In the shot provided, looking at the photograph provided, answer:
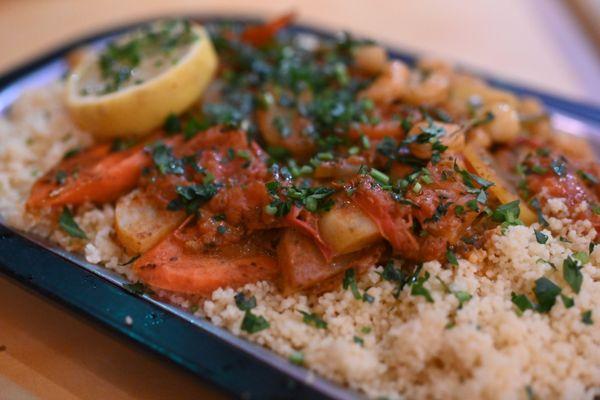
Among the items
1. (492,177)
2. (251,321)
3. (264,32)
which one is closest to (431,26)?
(264,32)

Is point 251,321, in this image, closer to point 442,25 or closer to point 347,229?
point 347,229

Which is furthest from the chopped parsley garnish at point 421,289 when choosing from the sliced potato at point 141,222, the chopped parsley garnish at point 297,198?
the sliced potato at point 141,222

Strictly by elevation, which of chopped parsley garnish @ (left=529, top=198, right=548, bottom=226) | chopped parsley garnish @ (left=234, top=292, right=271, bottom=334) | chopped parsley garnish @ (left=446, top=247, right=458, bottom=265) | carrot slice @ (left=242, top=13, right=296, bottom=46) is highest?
carrot slice @ (left=242, top=13, right=296, bottom=46)

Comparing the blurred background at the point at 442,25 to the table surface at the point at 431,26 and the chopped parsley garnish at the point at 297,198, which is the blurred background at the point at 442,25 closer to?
the table surface at the point at 431,26

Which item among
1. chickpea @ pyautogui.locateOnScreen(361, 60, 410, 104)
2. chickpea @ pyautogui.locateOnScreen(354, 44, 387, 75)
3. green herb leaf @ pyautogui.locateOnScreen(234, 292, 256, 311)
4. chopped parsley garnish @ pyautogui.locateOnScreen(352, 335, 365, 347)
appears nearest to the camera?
chopped parsley garnish @ pyautogui.locateOnScreen(352, 335, 365, 347)

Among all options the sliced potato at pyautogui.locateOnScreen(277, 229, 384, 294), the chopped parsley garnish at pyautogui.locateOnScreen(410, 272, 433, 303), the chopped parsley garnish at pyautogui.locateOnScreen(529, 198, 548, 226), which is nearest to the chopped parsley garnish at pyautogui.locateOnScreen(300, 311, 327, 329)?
the sliced potato at pyautogui.locateOnScreen(277, 229, 384, 294)

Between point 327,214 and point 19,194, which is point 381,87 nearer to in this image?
point 327,214

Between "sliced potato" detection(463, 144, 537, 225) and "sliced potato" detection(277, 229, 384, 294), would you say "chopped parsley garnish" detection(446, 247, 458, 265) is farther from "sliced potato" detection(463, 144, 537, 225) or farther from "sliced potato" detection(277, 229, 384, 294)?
"sliced potato" detection(463, 144, 537, 225)
